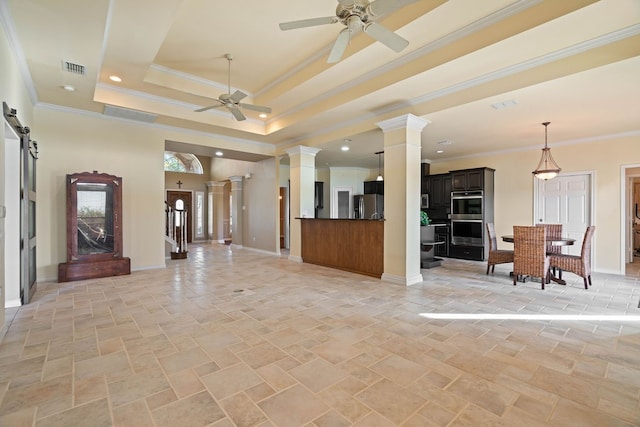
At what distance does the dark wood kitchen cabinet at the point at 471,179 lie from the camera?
7320mm

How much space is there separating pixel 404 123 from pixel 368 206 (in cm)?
555

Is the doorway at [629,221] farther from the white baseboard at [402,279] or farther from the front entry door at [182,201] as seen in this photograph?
the front entry door at [182,201]

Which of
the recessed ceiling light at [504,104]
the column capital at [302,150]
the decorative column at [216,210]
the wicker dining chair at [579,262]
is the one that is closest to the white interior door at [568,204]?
the wicker dining chair at [579,262]

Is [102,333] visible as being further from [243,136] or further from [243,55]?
[243,136]

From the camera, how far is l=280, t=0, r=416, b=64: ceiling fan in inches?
94.1

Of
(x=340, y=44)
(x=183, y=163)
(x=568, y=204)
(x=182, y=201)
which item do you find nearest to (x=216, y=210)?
(x=182, y=201)

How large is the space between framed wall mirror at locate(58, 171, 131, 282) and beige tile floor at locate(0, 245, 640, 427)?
2.64 ft

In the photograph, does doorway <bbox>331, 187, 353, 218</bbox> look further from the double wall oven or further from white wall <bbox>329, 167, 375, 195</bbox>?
the double wall oven

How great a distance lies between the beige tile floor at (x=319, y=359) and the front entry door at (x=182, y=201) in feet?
25.2

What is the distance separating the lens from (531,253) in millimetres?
4652

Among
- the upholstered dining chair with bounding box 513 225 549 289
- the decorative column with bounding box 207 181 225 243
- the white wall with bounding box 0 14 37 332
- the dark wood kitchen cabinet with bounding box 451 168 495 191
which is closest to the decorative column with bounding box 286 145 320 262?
the dark wood kitchen cabinet with bounding box 451 168 495 191

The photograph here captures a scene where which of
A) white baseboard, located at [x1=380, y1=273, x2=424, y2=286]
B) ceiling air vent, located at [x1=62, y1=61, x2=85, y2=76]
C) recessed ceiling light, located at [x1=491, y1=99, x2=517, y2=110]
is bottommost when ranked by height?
white baseboard, located at [x1=380, y1=273, x2=424, y2=286]

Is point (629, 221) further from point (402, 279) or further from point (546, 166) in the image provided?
point (402, 279)

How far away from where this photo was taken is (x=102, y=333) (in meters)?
2.86
